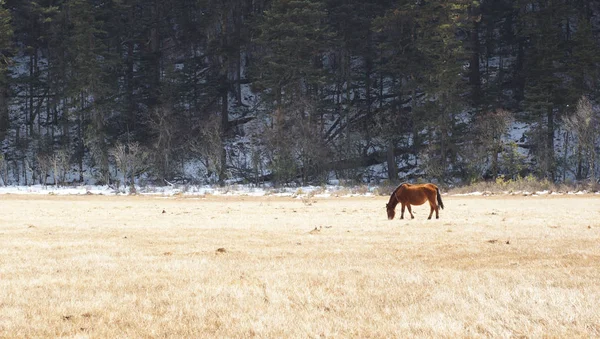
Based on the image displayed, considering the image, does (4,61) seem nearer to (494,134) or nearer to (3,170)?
(3,170)

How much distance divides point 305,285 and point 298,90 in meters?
53.6

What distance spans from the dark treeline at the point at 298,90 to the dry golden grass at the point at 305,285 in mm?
39341

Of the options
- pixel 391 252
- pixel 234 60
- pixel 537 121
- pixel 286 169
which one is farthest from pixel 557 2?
pixel 391 252

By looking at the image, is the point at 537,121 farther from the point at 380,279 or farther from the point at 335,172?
the point at 380,279

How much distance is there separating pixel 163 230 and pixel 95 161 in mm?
51352

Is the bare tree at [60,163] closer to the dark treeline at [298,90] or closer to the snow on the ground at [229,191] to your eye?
the dark treeline at [298,90]

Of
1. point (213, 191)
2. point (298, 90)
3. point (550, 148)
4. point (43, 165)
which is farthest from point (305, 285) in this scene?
point (43, 165)

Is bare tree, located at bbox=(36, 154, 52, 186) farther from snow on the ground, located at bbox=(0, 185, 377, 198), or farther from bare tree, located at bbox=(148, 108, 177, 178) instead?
bare tree, located at bbox=(148, 108, 177, 178)

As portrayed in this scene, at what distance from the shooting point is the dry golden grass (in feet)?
20.3

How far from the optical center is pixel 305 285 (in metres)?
8.22

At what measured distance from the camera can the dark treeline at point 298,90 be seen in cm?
5459

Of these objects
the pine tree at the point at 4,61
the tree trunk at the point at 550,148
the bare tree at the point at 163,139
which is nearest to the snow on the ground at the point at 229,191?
the bare tree at the point at 163,139

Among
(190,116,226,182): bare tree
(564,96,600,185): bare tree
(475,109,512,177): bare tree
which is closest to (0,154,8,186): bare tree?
(190,116,226,182): bare tree

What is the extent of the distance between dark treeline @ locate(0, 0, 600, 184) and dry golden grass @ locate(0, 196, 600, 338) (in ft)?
129
